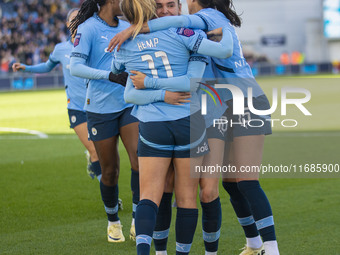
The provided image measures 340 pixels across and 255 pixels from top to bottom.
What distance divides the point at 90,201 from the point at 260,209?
138 inches

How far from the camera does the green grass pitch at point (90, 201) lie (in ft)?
19.0

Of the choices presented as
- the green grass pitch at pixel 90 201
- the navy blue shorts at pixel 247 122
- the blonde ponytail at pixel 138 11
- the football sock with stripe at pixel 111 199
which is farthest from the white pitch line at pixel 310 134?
the blonde ponytail at pixel 138 11

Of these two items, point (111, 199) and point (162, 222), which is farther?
point (111, 199)

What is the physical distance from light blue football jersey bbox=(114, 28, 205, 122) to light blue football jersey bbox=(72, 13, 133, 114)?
1.44m

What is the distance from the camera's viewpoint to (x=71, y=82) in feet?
25.0

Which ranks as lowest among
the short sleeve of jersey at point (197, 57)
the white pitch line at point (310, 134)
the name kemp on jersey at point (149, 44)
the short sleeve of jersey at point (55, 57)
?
the white pitch line at point (310, 134)

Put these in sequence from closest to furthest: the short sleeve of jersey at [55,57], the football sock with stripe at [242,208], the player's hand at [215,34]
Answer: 1. the player's hand at [215,34]
2. the football sock with stripe at [242,208]
3. the short sleeve of jersey at [55,57]

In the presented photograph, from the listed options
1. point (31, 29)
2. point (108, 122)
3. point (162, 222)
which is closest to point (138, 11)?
point (162, 222)

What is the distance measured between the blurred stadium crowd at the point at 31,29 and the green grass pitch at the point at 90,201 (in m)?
25.0

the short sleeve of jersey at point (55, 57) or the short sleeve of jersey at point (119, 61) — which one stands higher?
the short sleeve of jersey at point (119, 61)

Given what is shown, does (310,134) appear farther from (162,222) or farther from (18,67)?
(162,222)

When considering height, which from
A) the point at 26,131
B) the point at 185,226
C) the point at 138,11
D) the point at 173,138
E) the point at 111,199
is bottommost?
the point at 26,131

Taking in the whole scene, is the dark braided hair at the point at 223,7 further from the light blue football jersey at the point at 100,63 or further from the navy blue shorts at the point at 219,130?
the light blue football jersey at the point at 100,63

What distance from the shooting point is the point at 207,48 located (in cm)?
422
